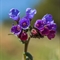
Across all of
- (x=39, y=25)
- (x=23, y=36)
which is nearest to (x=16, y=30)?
(x=23, y=36)

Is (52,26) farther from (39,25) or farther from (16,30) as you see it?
(16,30)

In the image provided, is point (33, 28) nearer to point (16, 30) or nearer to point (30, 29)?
point (30, 29)

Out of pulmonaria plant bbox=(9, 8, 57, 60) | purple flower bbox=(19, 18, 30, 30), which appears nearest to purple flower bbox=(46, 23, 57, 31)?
pulmonaria plant bbox=(9, 8, 57, 60)

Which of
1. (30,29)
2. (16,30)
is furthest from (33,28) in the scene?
(16,30)

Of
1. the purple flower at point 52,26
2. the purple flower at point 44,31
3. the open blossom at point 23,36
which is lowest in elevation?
the open blossom at point 23,36

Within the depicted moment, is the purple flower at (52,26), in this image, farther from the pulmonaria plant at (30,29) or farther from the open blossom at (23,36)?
the open blossom at (23,36)

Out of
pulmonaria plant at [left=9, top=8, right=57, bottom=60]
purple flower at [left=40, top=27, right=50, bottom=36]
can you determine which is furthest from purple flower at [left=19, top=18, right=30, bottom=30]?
purple flower at [left=40, top=27, right=50, bottom=36]

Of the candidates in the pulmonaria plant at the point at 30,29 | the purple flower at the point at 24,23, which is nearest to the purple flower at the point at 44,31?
the pulmonaria plant at the point at 30,29

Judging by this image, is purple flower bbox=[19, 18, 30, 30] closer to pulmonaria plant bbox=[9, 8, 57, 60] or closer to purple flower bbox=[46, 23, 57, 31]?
pulmonaria plant bbox=[9, 8, 57, 60]

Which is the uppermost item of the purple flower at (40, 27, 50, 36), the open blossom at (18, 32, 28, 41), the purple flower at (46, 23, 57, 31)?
the purple flower at (46, 23, 57, 31)

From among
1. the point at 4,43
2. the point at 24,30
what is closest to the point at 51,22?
the point at 24,30

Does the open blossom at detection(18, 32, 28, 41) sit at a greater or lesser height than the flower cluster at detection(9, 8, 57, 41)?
lesser

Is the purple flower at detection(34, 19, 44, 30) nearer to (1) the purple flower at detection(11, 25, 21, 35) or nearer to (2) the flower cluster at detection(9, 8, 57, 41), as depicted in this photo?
(2) the flower cluster at detection(9, 8, 57, 41)
